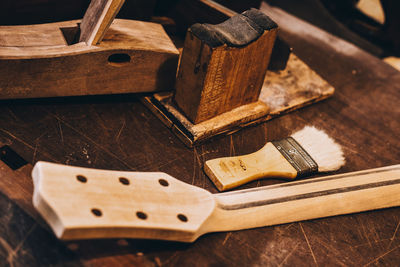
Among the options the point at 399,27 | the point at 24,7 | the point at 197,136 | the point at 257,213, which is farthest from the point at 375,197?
the point at 399,27

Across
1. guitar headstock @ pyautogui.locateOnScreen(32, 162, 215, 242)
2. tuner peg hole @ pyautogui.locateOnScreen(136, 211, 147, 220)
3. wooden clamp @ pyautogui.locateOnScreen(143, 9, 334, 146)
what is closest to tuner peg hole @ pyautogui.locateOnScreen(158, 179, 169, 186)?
guitar headstock @ pyautogui.locateOnScreen(32, 162, 215, 242)

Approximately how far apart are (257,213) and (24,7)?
2.85 ft

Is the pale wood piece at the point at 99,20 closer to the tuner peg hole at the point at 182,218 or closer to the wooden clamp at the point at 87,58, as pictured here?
the wooden clamp at the point at 87,58

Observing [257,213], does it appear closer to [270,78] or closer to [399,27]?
[270,78]

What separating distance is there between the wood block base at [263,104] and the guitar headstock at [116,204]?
0.90ft

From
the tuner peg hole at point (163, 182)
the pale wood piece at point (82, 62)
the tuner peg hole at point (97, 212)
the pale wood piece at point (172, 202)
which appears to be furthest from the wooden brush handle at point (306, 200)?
the pale wood piece at point (82, 62)

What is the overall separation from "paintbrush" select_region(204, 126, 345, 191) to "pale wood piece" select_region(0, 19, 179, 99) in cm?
33

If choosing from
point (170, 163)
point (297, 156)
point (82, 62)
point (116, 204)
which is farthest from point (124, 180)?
point (297, 156)

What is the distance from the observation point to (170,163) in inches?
39.6

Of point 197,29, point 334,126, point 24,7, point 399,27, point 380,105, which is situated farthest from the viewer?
point 399,27

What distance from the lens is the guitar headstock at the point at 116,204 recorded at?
0.64 meters

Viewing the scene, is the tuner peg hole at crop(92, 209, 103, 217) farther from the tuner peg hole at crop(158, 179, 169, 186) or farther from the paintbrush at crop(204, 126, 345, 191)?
the paintbrush at crop(204, 126, 345, 191)

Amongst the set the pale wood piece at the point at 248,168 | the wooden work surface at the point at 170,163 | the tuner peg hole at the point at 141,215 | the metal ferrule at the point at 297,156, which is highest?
the tuner peg hole at the point at 141,215

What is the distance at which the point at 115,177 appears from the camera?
767 mm
